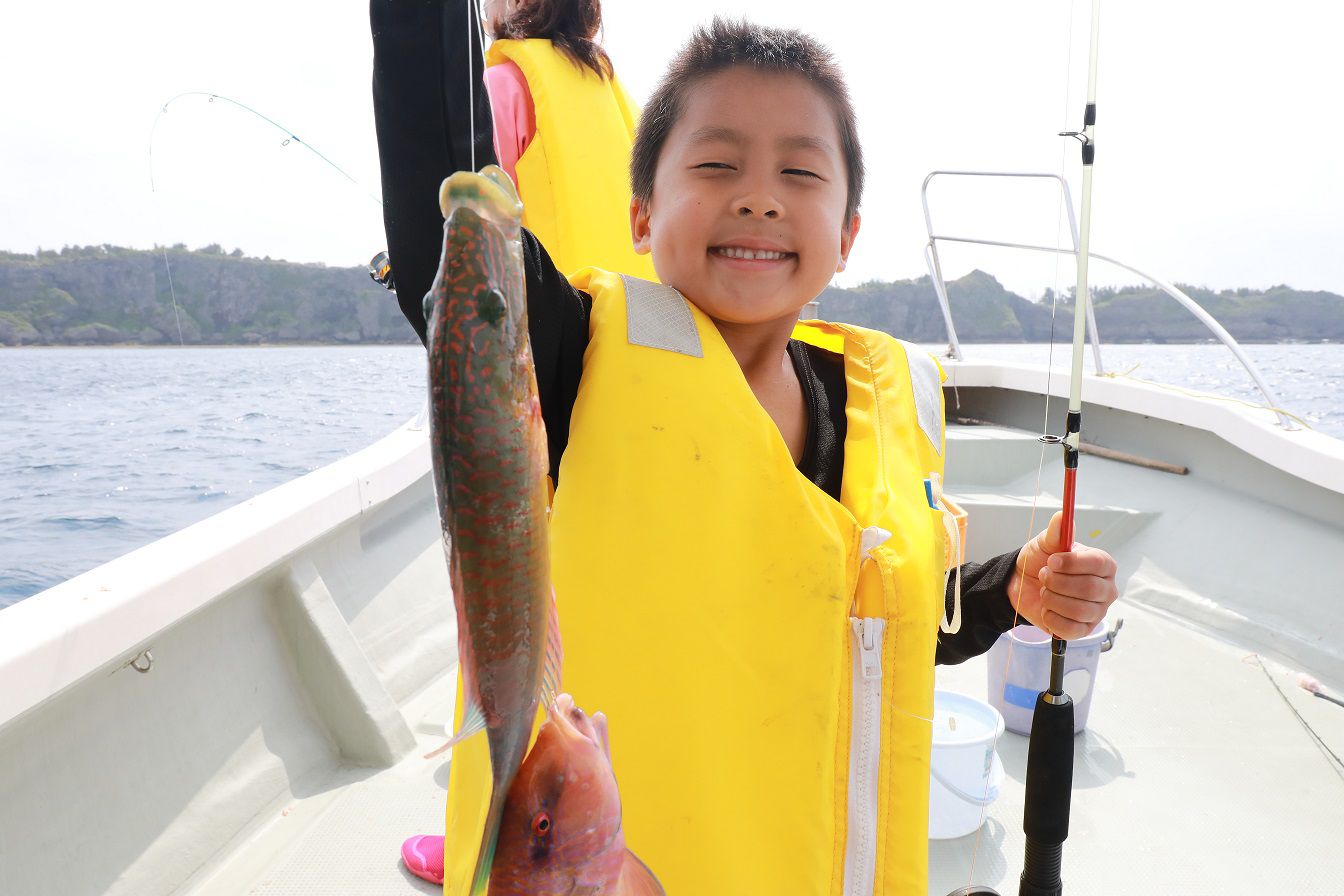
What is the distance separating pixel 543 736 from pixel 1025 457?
6.27 meters

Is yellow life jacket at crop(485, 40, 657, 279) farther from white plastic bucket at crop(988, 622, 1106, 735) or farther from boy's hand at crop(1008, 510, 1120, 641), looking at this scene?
white plastic bucket at crop(988, 622, 1106, 735)

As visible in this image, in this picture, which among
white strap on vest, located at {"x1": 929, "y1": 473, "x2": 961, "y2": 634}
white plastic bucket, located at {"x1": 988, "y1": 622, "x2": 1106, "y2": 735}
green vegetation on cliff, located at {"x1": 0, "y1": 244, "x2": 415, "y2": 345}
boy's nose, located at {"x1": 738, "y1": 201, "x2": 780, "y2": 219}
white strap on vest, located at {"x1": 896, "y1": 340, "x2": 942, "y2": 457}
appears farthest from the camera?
green vegetation on cliff, located at {"x1": 0, "y1": 244, "x2": 415, "y2": 345}

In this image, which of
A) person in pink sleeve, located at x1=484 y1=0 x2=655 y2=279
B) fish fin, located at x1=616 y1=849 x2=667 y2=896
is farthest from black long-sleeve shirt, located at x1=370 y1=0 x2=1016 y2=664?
person in pink sleeve, located at x1=484 y1=0 x2=655 y2=279

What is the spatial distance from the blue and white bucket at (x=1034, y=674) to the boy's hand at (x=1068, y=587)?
1.72 metres

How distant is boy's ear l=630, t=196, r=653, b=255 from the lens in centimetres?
182

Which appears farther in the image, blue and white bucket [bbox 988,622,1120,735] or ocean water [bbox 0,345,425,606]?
ocean water [bbox 0,345,425,606]

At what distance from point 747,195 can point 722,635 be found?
779 millimetres

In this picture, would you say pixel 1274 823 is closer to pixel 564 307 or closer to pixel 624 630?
pixel 624 630

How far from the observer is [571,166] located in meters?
3.04

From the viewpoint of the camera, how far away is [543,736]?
2.83 ft

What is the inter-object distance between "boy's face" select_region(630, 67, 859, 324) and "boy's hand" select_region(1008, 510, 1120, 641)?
860 mm

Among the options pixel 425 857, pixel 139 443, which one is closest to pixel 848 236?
pixel 425 857

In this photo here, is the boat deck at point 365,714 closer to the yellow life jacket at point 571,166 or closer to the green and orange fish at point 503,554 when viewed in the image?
the yellow life jacket at point 571,166

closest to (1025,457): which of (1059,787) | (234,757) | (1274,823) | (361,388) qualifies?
(1274,823)
